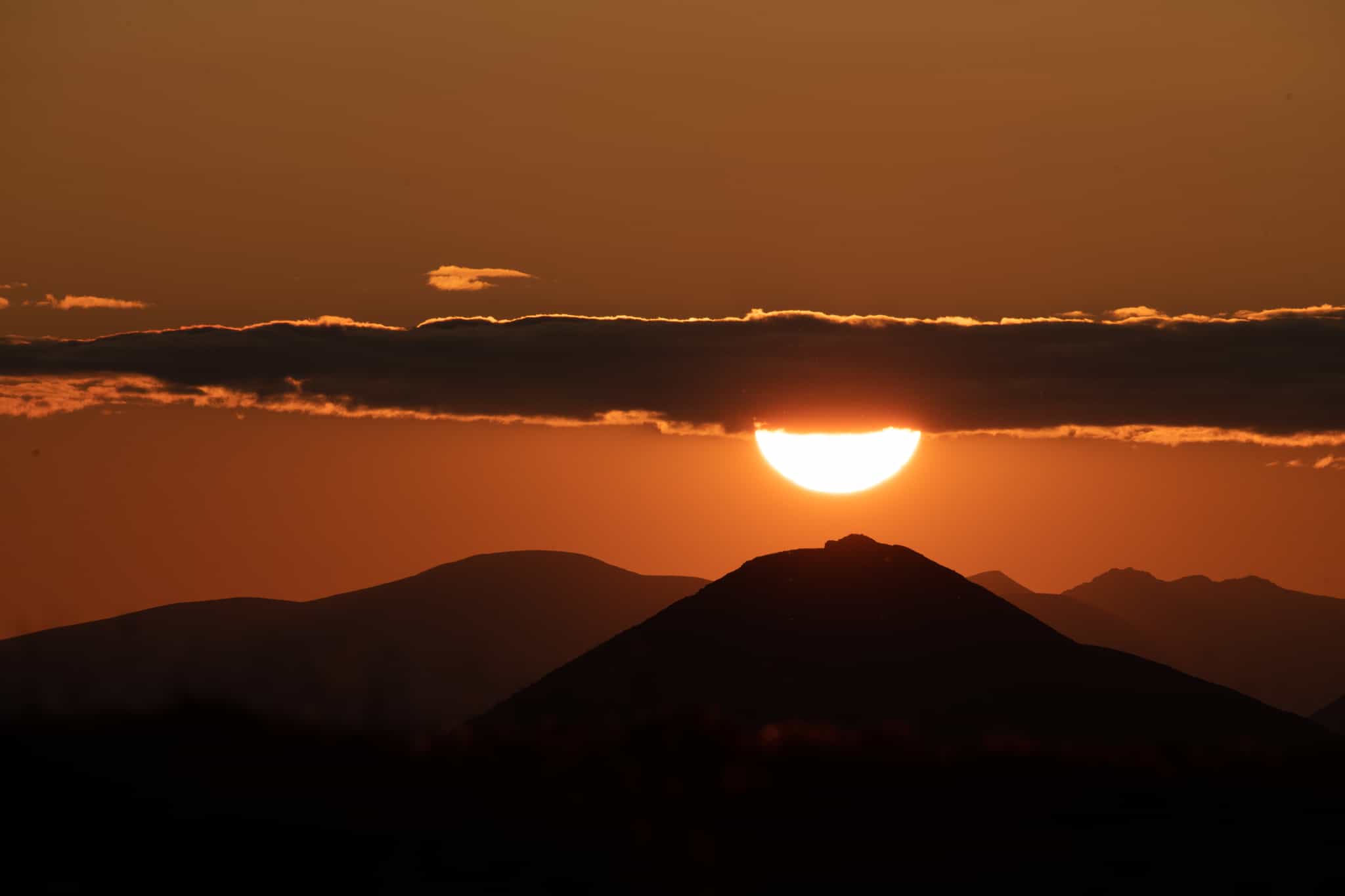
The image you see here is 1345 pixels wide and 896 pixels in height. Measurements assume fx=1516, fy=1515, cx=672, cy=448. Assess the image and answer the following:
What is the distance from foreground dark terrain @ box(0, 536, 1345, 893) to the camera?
1962 cm

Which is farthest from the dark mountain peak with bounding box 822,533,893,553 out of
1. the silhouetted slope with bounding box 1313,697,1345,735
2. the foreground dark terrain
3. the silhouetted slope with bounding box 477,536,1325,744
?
the foreground dark terrain

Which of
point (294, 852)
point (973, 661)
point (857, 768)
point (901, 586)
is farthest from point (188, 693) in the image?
point (901, 586)

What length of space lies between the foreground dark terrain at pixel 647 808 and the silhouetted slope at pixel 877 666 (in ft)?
190

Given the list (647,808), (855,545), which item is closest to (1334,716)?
(855,545)

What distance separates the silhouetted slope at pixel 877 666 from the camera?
95312mm

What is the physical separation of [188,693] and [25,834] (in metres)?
5.01

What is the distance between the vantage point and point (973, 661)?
108875 mm

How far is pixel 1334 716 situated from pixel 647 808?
15578 cm

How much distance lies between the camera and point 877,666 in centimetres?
10831

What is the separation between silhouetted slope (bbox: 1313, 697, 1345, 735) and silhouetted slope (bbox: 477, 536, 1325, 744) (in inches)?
1938

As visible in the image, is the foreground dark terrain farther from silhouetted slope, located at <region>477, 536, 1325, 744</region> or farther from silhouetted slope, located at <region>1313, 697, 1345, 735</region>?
silhouetted slope, located at <region>1313, 697, 1345, 735</region>

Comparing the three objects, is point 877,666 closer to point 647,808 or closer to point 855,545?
point 855,545

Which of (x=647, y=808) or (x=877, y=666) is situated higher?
(x=647, y=808)

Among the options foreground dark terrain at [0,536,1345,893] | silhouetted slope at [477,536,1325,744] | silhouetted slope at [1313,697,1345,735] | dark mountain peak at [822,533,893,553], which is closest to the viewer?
foreground dark terrain at [0,536,1345,893]
